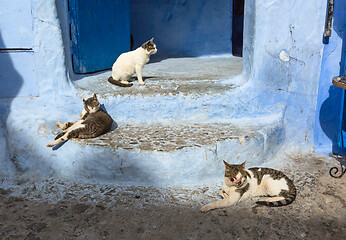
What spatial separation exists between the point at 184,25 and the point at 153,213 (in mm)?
5228

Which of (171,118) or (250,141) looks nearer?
(250,141)

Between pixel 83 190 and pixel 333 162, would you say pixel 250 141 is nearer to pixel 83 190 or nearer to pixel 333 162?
pixel 333 162

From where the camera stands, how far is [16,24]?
4676mm

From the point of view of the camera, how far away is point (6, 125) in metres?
4.80

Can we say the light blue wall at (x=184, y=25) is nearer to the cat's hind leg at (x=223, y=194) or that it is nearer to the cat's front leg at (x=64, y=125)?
the cat's front leg at (x=64, y=125)

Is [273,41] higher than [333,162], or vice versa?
[273,41]

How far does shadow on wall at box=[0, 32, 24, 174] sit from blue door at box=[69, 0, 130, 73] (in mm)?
1177

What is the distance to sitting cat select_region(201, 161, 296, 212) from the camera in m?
3.64

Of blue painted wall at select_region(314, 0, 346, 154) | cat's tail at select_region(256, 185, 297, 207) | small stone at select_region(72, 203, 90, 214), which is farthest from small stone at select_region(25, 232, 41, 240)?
blue painted wall at select_region(314, 0, 346, 154)

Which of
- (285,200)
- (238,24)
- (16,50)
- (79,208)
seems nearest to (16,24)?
(16,50)

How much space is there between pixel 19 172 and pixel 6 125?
0.70 m

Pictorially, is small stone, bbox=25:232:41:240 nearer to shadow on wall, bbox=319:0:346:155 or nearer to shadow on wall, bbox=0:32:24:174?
shadow on wall, bbox=0:32:24:174

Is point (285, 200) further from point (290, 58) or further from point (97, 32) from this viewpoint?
point (97, 32)

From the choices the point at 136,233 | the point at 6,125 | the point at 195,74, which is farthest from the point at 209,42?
the point at 136,233
